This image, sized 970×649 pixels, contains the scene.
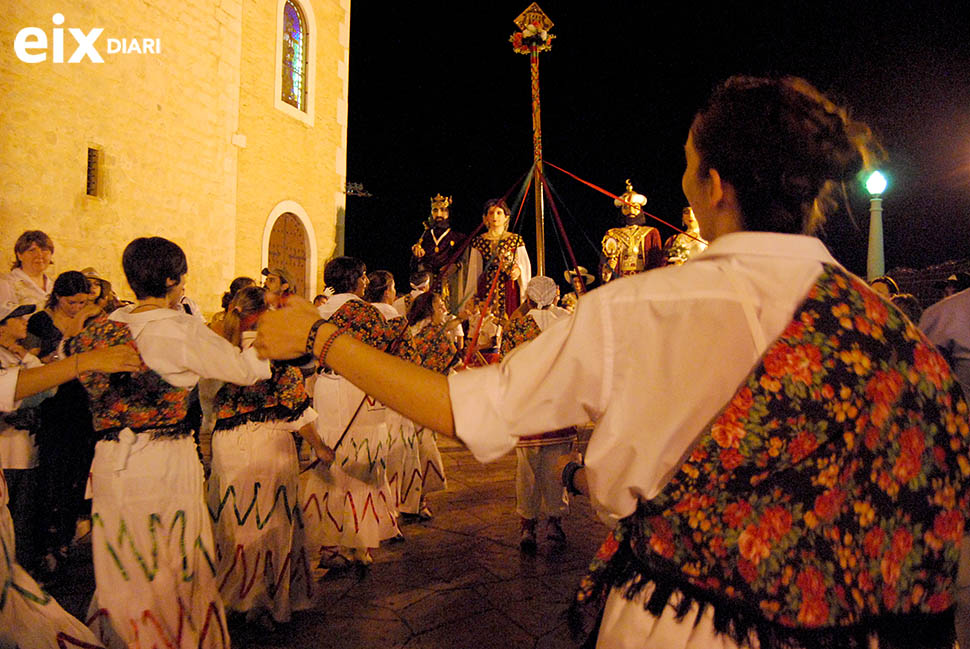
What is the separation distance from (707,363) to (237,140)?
42.3 feet

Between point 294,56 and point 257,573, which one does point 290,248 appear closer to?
point 294,56

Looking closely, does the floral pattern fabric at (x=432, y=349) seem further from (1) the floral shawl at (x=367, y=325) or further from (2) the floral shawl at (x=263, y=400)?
(2) the floral shawl at (x=263, y=400)

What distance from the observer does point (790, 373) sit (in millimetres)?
1129

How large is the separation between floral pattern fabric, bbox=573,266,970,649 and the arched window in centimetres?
1461

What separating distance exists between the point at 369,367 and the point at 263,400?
2.81 meters

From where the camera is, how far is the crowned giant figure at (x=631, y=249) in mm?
7387

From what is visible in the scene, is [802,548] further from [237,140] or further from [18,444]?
[237,140]

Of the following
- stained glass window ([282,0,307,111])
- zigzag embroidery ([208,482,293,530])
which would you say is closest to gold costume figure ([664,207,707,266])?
zigzag embroidery ([208,482,293,530])

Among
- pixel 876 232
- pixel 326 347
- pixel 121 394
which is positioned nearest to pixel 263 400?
pixel 121 394

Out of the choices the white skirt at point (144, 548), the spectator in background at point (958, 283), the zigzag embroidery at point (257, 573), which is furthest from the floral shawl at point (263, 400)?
the spectator in background at point (958, 283)

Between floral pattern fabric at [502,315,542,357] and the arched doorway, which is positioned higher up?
the arched doorway

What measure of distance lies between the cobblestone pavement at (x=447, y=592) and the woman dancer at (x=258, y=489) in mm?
216

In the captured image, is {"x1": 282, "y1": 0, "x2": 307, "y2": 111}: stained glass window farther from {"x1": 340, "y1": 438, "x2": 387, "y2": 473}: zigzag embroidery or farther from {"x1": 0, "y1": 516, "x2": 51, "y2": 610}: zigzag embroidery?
{"x1": 0, "y1": 516, "x2": 51, "y2": 610}: zigzag embroidery

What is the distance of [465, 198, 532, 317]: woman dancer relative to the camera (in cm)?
736
